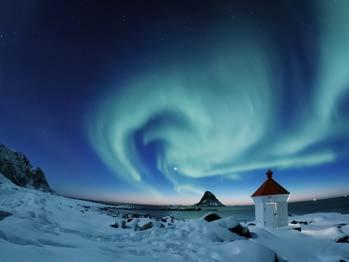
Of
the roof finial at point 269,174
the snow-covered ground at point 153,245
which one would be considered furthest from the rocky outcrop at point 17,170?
the snow-covered ground at point 153,245

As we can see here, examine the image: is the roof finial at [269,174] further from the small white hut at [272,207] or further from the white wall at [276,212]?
the white wall at [276,212]

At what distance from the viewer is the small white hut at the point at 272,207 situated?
65.5 ft

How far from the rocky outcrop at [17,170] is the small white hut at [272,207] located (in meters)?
97.0

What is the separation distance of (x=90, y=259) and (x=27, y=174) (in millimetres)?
121203

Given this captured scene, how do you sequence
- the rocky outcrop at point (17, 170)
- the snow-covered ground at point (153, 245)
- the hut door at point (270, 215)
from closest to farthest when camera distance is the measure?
1. the snow-covered ground at point (153, 245)
2. the hut door at point (270, 215)
3. the rocky outcrop at point (17, 170)

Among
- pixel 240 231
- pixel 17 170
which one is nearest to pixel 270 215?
pixel 240 231

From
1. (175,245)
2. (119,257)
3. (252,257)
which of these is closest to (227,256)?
(252,257)

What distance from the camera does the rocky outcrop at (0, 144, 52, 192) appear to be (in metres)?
91.6

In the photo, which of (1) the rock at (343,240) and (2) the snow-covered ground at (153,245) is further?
(1) the rock at (343,240)

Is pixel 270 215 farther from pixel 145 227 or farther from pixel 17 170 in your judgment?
pixel 17 170

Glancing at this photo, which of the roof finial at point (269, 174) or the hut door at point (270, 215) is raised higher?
the roof finial at point (269, 174)

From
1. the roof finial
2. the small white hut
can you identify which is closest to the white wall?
the small white hut

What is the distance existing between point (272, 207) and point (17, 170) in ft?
353

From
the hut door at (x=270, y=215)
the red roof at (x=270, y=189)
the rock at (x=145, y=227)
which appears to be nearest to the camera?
the rock at (x=145, y=227)
